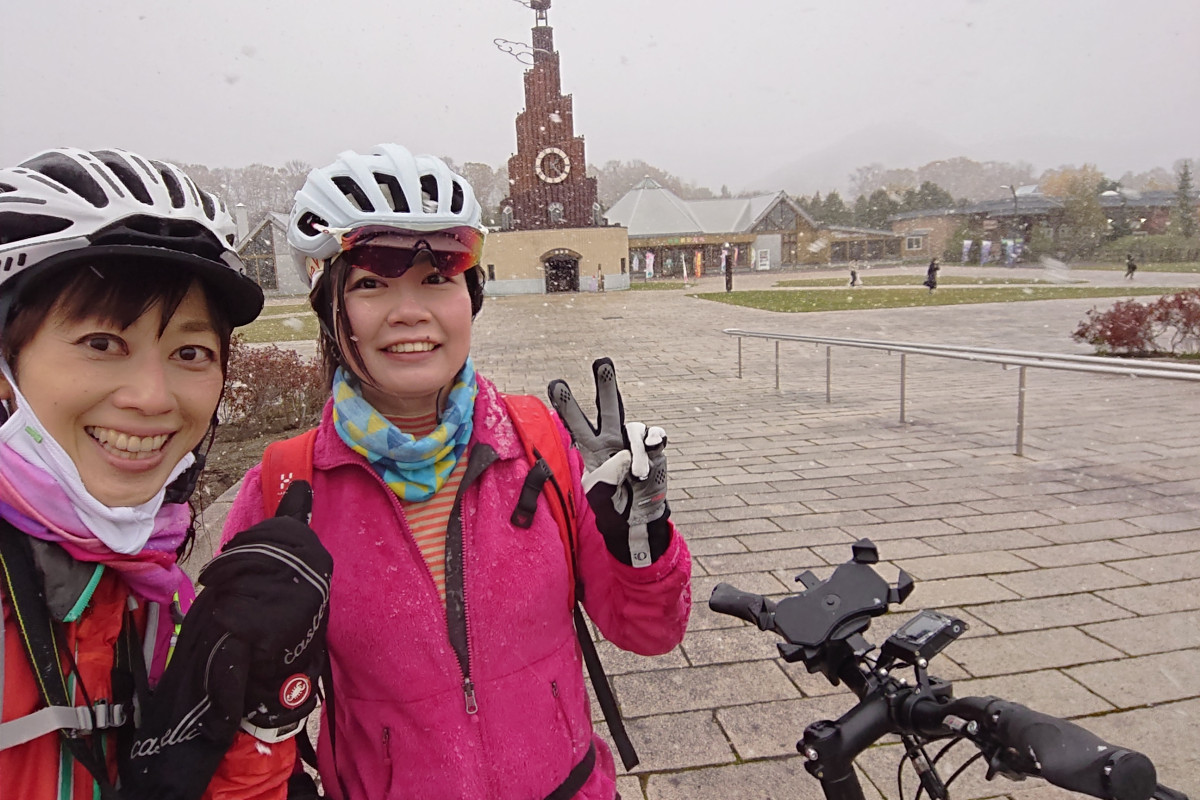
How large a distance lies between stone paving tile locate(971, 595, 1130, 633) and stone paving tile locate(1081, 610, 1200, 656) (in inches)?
3.4

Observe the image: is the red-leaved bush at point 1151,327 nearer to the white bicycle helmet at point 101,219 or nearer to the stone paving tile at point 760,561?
the stone paving tile at point 760,561

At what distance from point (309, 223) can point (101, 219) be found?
0.54 metres

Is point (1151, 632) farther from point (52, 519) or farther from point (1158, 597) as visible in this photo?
point (52, 519)

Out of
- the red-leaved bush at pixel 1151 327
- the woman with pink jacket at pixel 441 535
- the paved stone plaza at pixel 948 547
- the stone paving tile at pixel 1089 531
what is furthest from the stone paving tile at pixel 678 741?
the red-leaved bush at pixel 1151 327

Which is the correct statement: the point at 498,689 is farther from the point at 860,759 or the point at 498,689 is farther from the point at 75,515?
the point at 860,759

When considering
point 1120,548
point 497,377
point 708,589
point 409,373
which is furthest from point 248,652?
point 497,377

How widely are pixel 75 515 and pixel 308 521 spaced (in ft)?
1.39

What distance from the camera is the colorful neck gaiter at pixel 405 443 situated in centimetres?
146

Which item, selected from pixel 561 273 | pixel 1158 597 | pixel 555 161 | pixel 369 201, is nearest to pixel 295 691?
pixel 369 201

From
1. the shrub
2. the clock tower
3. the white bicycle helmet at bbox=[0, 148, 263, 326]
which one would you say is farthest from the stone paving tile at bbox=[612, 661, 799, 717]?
the clock tower

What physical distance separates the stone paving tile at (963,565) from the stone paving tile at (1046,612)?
1.24 feet

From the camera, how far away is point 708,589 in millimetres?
4098

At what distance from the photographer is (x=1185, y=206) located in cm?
4838

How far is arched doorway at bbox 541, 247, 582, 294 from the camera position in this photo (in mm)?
44344
